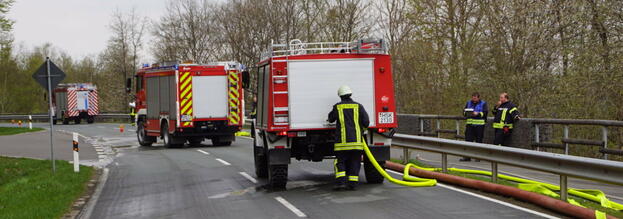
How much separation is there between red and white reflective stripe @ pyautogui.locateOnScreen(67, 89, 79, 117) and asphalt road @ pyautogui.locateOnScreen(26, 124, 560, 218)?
39124 millimetres

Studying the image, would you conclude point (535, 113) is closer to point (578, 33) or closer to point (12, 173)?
point (578, 33)

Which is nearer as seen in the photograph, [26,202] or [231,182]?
[26,202]

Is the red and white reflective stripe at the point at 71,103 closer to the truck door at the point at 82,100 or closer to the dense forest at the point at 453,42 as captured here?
the truck door at the point at 82,100

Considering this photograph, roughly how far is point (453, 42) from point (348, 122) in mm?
20176

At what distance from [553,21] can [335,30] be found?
21377 millimetres

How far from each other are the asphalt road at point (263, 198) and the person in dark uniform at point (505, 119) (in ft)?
13.8

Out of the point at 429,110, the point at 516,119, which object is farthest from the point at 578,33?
the point at 429,110

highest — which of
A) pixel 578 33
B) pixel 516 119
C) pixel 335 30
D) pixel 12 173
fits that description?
pixel 335 30

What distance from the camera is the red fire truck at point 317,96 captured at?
1102 cm

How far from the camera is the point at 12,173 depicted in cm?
1725

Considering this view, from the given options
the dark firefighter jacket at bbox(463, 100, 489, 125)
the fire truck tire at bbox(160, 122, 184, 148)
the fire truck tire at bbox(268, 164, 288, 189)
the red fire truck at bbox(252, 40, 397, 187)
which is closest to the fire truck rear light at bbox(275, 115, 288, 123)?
the red fire truck at bbox(252, 40, 397, 187)

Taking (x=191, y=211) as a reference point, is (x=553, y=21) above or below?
above

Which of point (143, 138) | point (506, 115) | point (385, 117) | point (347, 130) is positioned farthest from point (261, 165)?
point (143, 138)

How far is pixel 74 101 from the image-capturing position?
173 feet
